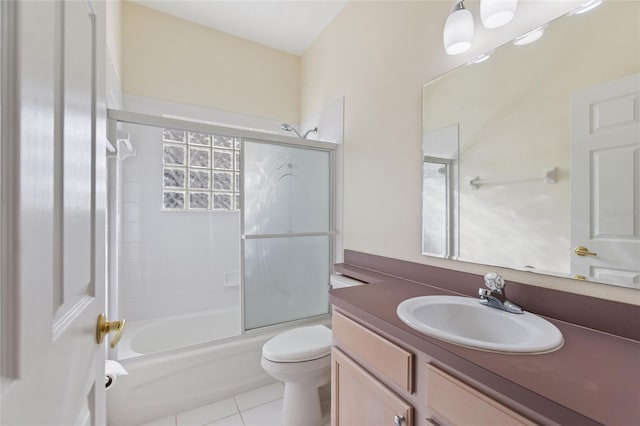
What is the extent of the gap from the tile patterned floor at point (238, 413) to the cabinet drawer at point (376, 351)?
977 millimetres

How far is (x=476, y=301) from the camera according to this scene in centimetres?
112

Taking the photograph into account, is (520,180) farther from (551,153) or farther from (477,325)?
(477,325)

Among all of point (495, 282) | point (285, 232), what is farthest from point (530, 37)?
point (285, 232)

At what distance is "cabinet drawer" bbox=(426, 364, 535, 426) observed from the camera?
62 cm

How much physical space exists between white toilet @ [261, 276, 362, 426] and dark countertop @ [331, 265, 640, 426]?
751mm

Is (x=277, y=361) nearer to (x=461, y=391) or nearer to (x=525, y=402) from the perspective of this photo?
(x=461, y=391)

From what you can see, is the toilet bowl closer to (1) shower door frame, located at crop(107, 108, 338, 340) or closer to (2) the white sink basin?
(1) shower door frame, located at crop(107, 108, 338, 340)

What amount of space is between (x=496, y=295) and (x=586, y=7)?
1.04 m

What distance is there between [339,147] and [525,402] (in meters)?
1.97

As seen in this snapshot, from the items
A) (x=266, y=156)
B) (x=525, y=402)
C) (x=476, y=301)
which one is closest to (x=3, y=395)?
(x=525, y=402)

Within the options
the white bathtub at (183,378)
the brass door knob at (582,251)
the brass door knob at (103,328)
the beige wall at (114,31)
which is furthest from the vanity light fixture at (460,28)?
the white bathtub at (183,378)

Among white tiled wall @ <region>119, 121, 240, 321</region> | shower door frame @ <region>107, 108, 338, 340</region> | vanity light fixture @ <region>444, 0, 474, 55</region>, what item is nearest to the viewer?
vanity light fixture @ <region>444, 0, 474, 55</region>

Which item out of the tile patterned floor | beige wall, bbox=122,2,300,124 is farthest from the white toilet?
beige wall, bbox=122,2,300,124

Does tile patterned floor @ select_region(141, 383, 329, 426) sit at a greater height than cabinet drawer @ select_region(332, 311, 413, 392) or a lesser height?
lesser
